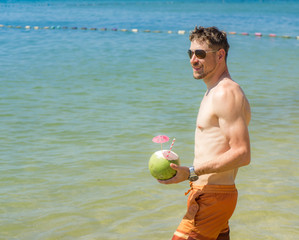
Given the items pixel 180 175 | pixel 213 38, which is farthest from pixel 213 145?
pixel 213 38

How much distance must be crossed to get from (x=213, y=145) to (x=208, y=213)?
1.41ft

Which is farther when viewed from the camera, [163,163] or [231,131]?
[163,163]

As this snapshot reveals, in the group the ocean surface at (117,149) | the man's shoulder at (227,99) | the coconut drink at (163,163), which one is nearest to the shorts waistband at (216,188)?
the coconut drink at (163,163)

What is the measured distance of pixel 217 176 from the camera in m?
3.21

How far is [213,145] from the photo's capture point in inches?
124

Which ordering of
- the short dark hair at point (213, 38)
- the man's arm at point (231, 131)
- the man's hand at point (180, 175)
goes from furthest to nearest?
the short dark hair at point (213, 38), the man's hand at point (180, 175), the man's arm at point (231, 131)

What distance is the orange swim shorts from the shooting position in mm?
3168

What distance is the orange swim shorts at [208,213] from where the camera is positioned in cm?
317

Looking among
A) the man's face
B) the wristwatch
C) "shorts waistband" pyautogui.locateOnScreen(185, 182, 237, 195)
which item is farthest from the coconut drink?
the man's face

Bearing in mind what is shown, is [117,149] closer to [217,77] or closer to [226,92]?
[217,77]

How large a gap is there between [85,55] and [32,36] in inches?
406

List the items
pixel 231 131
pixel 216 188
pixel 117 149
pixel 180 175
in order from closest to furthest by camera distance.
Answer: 1. pixel 231 131
2. pixel 180 175
3. pixel 216 188
4. pixel 117 149

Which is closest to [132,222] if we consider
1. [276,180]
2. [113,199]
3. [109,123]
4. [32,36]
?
[113,199]

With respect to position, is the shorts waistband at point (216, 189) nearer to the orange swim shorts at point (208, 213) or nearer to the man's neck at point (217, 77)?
the orange swim shorts at point (208, 213)
